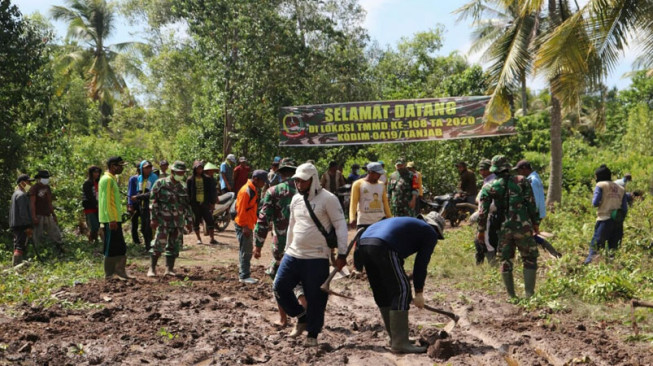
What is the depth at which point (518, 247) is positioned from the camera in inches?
316

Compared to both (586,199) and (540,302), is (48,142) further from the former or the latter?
(586,199)

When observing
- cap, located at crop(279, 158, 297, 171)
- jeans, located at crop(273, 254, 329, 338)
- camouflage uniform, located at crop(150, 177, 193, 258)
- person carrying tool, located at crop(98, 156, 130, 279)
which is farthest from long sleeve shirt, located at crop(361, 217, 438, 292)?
camouflage uniform, located at crop(150, 177, 193, 258)

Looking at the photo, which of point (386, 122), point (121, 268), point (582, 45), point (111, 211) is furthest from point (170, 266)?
point (386, 122)

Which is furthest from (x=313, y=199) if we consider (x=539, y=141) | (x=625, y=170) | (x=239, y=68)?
(x=539, y=141)

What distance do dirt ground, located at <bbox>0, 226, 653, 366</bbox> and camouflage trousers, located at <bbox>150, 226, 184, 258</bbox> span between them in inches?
43.1

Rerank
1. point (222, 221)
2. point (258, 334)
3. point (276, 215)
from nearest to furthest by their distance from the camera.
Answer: point (258, 334) < point (276, 215) < point (222, 221)

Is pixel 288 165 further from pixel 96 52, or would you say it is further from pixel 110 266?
pixel 96 52

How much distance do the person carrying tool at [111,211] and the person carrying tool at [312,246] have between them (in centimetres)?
410

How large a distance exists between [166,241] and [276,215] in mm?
2961

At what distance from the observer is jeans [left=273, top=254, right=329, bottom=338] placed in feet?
20.7

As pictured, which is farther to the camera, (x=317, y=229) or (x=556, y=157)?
(x=556, y=157)

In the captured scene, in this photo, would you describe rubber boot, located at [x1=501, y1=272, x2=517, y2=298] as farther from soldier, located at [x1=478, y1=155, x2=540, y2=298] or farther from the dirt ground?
the dirt ground

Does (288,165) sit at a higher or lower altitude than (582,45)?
lower

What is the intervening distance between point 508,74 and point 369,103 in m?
5.58
